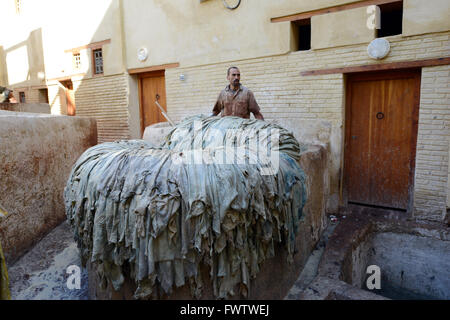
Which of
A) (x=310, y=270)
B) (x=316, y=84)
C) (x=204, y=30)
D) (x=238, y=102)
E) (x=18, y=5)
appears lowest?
(x=310, y=270)

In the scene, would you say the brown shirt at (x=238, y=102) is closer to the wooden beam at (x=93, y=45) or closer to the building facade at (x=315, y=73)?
the building facade at (x=315, y=73)

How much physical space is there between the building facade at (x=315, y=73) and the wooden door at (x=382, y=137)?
16mm

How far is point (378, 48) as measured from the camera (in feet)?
15.0

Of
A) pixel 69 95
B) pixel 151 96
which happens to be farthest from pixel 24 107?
pixel 151 96

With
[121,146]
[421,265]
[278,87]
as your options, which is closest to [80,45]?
[278,87]

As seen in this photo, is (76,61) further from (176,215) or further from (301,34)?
(176,215)

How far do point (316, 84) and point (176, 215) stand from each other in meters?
3.92

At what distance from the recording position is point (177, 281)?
7.05ft

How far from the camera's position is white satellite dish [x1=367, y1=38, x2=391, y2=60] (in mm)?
4512

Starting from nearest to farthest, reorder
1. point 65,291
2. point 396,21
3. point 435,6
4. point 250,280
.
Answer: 1. point 250,280
2. point 65,291
3. point 435,6
4. point 396,21

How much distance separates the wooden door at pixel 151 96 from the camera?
7.61 metres

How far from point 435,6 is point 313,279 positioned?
3.91m

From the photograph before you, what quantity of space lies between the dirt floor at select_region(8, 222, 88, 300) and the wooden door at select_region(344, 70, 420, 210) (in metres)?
4.33
